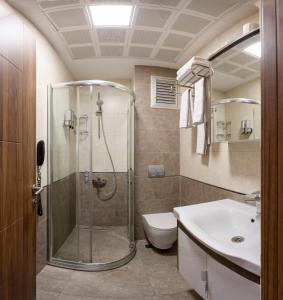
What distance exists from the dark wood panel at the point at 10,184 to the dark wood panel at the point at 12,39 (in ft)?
1.52

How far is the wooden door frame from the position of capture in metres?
0.43

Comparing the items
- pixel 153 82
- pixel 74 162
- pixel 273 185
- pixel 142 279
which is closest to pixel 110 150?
pixel 74 162

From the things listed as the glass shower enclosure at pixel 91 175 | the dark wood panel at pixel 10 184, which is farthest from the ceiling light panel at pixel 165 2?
the dark wood panel at pixel 10 184

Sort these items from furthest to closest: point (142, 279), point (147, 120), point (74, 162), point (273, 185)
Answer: point (147, 120)
point (74, 162)
point (142, 279)
point (273, 185)

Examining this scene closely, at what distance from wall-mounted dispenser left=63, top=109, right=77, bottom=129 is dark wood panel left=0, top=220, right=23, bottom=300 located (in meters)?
1.22

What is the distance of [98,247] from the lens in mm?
2049

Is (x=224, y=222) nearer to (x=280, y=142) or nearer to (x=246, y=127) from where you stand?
(x=246, y=127)

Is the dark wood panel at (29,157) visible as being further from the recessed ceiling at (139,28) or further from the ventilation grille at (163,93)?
the ventilation grille at (163,93)

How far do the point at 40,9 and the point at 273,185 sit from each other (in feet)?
6.29

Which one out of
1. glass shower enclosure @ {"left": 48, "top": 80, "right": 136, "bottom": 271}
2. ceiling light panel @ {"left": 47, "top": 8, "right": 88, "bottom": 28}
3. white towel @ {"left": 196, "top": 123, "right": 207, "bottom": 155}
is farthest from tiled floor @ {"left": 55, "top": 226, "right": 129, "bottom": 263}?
ceiling light panel @ {"left": 47, "top": 8, "right": 88, "bottom": 28}

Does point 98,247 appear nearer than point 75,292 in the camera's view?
No

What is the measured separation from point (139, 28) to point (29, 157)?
4.70 feet

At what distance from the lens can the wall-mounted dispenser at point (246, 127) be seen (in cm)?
131

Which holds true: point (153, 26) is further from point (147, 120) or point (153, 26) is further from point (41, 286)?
point (41, 286)
